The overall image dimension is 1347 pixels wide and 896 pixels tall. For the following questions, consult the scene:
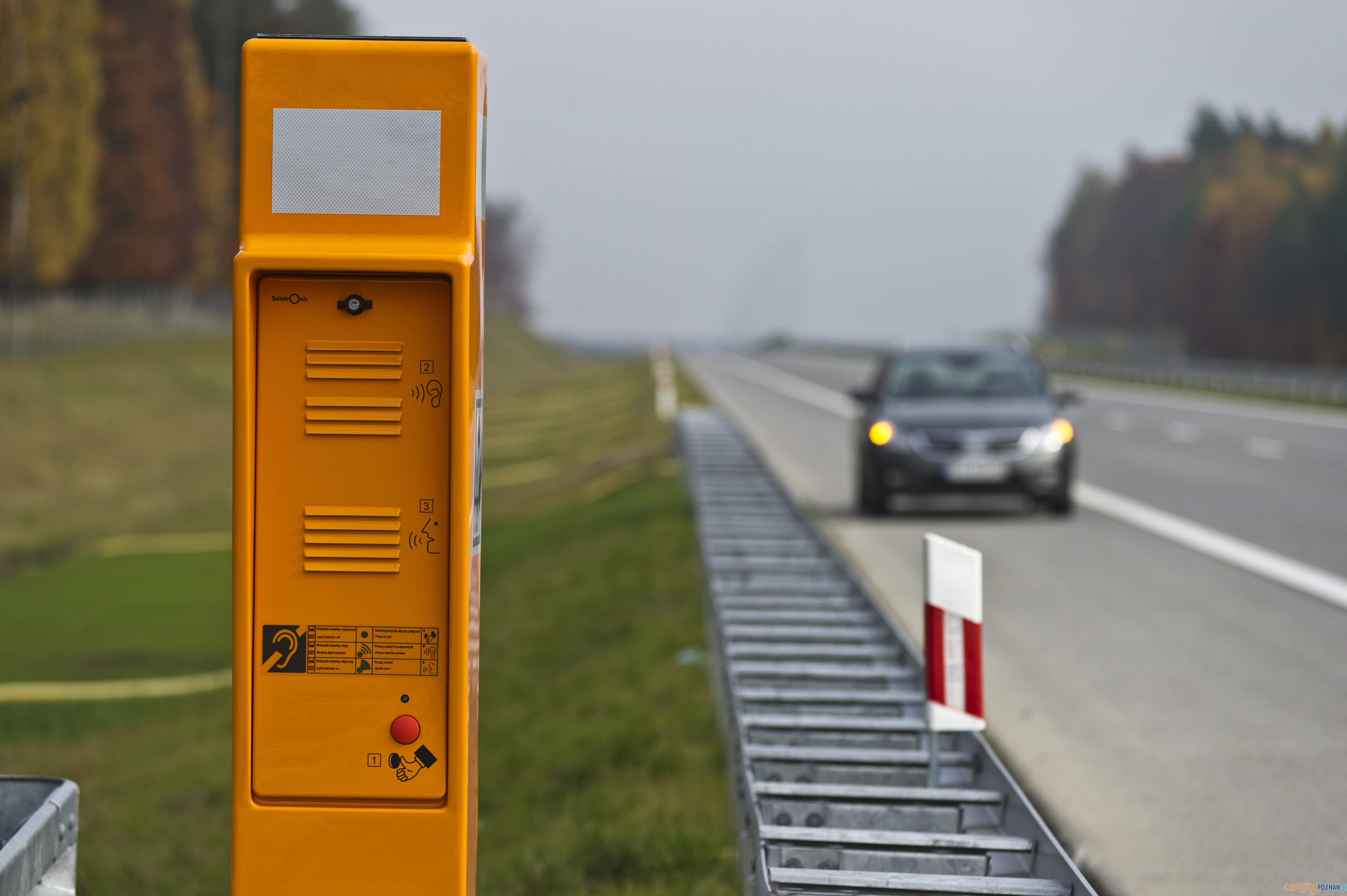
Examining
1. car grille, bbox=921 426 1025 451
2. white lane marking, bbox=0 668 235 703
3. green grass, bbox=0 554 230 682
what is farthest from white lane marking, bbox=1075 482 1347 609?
green grass, bbox=0 554 230 682

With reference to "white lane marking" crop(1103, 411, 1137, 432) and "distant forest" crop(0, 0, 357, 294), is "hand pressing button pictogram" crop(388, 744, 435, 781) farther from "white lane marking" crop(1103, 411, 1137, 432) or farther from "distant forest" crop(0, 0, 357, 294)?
"distant forest" crop(0, 0, 357, 294)

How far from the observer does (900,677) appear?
6.43 metres

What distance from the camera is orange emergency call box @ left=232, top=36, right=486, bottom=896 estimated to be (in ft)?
12.4

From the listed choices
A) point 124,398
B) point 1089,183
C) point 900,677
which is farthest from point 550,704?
point 1089,183

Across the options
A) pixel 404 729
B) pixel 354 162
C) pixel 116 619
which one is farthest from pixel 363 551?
pixel 116 619

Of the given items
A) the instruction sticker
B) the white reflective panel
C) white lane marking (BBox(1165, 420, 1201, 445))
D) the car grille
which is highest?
the white reflective panel

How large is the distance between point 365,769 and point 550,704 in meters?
7.01

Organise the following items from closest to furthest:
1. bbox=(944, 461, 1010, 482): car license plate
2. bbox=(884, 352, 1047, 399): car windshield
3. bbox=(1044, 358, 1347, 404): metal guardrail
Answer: bbox=(944, 461, 1010, 482): car license plate < bbox=(884, 352, 1047, 399): car windshield < bbox=(1044, 358, 1347, 404): metal guardrail

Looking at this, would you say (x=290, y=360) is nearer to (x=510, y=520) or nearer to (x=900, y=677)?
(x=900, y=677)

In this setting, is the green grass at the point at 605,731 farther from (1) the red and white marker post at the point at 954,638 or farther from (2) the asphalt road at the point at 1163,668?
(2) the asphalt road at the point at 1163,668

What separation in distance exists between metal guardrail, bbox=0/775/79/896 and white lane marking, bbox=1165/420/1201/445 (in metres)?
23.5

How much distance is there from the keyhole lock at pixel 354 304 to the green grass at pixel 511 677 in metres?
3.07

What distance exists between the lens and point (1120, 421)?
102 feet

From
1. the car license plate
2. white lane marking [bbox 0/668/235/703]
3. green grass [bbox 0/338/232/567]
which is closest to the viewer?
the car license plate
